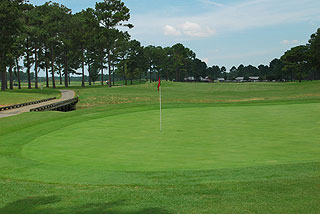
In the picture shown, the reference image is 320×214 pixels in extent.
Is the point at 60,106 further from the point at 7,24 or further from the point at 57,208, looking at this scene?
the point at 7,24

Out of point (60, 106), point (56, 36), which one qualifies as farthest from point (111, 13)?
point (60, 106)

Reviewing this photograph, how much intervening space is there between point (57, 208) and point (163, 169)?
3.41 meters

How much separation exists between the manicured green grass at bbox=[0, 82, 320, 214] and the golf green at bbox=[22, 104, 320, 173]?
0.10 feet

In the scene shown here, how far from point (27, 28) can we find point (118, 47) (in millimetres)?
54761

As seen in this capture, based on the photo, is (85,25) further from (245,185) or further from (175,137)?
(245,185)

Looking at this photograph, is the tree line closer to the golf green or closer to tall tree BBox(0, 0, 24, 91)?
tall tree BBox(0, 0, 24, 91)

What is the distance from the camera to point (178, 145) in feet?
39.6

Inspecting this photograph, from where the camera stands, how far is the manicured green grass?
19.7 feet

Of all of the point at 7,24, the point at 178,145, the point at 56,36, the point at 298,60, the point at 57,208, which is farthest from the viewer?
the point at 298,60

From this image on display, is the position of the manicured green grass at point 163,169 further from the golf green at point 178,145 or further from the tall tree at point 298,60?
the tall tree at point 298,60

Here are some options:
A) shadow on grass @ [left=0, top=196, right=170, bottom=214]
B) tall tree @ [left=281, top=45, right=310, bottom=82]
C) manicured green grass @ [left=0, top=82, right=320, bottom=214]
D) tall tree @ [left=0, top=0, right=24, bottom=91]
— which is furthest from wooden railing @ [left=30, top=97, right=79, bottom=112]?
tall tree @ [left=281, top=45, right=310, bottom=82]

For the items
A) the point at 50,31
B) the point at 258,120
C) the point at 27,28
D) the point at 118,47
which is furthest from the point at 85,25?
the point at 258,120

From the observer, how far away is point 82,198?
21.1 feet

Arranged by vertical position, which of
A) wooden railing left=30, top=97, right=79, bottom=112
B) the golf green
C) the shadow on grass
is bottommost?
wooden railing left=30, top=97, right=79, bottom=112
